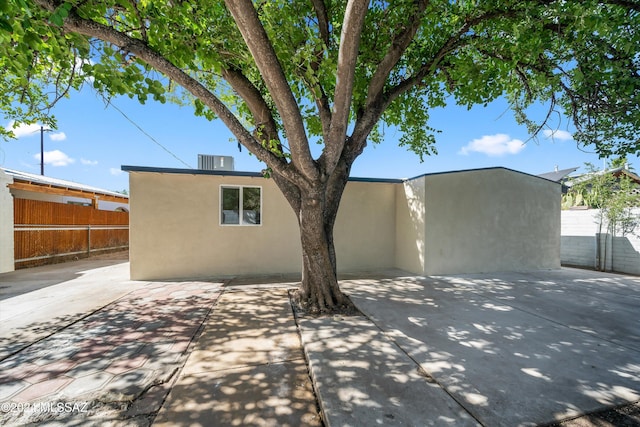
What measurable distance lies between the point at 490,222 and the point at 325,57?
6853mm

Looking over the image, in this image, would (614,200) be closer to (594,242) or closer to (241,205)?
(594,242)

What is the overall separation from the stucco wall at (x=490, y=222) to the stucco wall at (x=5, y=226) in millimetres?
11767

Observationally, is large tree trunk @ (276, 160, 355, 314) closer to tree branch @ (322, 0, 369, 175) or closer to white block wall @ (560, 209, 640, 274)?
tree branch @ (322, 0, 369, 175)

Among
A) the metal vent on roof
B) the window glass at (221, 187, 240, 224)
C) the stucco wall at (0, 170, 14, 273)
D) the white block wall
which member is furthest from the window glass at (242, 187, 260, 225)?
the white block wall

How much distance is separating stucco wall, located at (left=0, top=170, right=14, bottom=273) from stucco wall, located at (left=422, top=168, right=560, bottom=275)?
11.8 meters

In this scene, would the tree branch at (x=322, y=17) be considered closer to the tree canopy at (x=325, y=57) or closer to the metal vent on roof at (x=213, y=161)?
the tree canopy at (x=325, y=57)

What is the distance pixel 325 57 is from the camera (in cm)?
359

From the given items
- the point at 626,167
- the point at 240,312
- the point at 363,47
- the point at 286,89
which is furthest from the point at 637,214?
the point at 240,312

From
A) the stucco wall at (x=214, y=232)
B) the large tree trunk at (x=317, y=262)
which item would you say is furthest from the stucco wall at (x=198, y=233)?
the large tree trunk at (x=317, y=262)

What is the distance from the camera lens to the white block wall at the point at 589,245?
7.59 meters

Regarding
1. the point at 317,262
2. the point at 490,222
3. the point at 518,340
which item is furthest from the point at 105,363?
the point at 490,222

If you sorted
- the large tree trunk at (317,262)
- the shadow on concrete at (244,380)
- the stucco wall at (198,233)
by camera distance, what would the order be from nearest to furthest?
the shadow on concrete at (244,380) → the large tree trunk at (317,262) → the stucco wall at (198,233)

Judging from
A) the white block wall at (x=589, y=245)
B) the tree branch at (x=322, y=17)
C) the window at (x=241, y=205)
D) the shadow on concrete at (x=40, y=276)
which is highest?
the tree branch at (x=322, y=17)

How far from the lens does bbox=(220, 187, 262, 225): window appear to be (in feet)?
22.9
